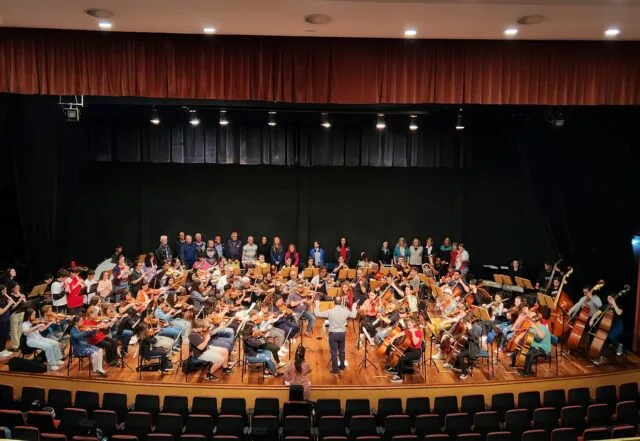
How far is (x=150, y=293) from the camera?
14672 millimetres

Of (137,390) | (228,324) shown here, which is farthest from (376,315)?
(137,390)

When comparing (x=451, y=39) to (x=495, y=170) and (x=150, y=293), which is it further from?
(x=495, y=170)

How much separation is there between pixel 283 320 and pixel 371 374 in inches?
86.7

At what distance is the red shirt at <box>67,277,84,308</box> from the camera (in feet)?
48.4

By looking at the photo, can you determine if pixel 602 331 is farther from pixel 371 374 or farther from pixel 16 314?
pixel 16 314

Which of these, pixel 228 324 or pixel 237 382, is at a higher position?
pixel 228 324

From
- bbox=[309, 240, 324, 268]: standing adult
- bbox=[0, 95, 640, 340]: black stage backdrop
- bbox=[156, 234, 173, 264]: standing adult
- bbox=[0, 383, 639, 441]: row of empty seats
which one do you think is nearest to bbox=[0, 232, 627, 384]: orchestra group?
bbox=[0, 383, 639, 441]: row of empty seats

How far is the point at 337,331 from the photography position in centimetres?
1249

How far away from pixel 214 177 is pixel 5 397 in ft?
40.5

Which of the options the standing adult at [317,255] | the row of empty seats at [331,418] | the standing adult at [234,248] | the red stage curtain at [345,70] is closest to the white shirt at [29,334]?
the row of empty seats at [331,418]

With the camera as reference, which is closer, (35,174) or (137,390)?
(137,390)

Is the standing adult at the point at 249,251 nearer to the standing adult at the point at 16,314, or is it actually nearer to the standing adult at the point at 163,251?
the standing adult at the point at 163,251

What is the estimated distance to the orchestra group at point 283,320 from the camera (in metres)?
12.4

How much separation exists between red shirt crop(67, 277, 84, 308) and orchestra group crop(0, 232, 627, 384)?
0.08 feet
